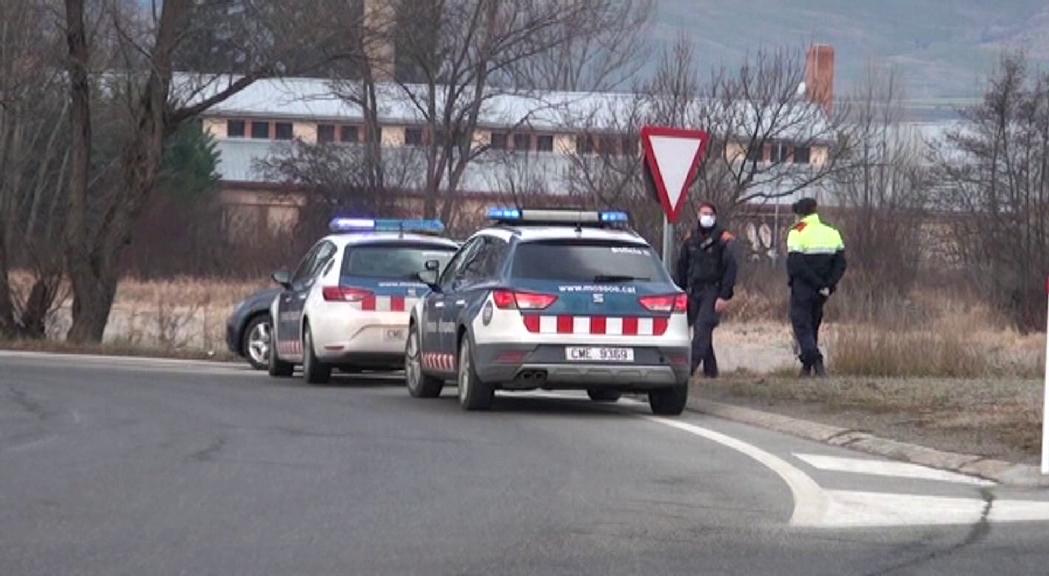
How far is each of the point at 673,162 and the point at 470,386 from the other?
12.9ft

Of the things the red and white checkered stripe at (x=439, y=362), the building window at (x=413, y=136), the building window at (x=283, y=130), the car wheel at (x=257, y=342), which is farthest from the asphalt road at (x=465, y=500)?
the building window at (x=283, y=130)

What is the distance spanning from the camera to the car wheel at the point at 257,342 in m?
24.8

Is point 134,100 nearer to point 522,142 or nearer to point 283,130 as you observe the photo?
point 522,142

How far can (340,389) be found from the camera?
20.8m

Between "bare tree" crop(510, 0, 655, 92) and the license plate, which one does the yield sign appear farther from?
"bare tree" crop(510, 0, 655, 92)

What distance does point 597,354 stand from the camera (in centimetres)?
1672

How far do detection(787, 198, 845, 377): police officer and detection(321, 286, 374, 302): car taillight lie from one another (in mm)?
4189

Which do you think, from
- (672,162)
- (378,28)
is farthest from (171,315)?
(672,162)

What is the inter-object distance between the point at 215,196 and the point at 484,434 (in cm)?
4801

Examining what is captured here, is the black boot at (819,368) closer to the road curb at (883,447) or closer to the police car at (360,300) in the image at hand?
the road curb at (883,447)

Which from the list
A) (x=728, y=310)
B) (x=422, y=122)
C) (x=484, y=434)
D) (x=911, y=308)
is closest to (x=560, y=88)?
(x=422, y=122)

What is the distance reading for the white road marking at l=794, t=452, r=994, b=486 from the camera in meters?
12.9

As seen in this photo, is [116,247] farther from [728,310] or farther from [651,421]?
[651,421]

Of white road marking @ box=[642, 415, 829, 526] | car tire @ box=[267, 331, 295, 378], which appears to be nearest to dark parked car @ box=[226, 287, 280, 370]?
car tire @ box=[267, 331, 295, 378]
